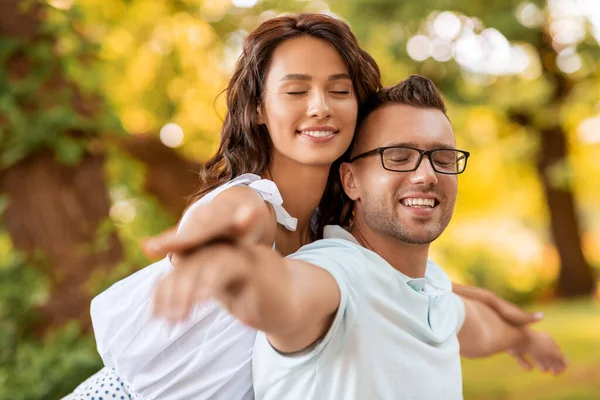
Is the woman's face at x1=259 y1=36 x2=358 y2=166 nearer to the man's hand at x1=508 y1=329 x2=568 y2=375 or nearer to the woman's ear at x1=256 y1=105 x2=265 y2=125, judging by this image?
the woman's ear at x1=256 y1=105 x2=265 y2=125

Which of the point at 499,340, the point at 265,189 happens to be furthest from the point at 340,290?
the point at 499,340

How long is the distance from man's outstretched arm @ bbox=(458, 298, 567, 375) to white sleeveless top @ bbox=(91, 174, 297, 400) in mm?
1020

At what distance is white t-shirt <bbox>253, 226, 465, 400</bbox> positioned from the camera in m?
1.54

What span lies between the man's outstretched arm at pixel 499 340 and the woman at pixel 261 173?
88cm

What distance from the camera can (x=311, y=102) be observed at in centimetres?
189

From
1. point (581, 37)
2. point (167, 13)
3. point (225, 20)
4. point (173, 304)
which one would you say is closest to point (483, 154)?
point (581, 37)

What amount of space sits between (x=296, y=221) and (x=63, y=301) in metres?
2.29

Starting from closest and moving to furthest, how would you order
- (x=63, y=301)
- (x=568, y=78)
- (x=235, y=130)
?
(x=235, y=130) → (x=63, y=301) → (x=568, y=78)

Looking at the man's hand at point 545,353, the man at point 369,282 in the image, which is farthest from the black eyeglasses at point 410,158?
the man's hand at point 545,353

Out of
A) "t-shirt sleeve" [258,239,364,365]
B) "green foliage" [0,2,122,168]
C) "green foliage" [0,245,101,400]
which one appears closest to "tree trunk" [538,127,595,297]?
"green foliage" [0,2,122,168]

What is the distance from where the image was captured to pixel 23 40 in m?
3.76

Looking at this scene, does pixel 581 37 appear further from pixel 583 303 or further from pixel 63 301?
pixel 63 301

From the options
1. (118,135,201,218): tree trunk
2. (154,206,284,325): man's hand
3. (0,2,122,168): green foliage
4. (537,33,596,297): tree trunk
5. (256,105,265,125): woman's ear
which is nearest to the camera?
(154,206,284,325): man's hand

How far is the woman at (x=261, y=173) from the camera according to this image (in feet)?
6.15
